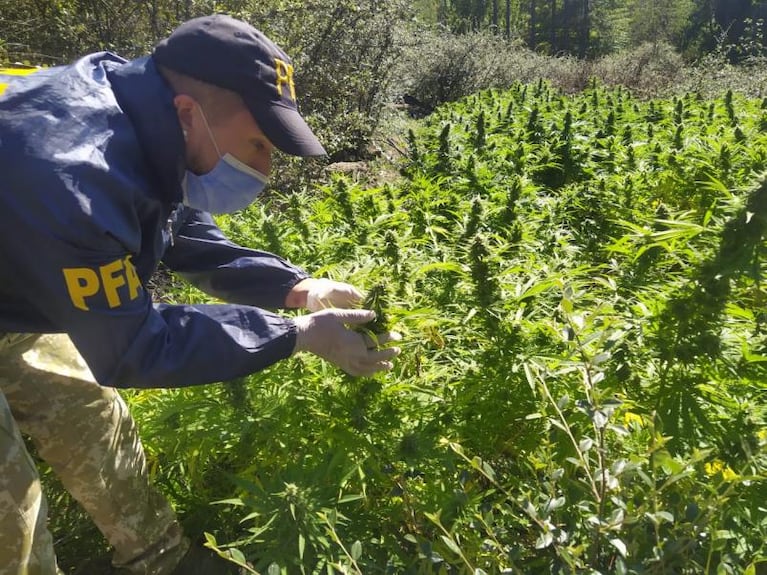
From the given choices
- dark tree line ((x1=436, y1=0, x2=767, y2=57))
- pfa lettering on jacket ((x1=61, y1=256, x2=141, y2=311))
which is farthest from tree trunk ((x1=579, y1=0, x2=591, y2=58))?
pfa lettering on jacket ((x1=61, y1=256, x2=141, y2=311))

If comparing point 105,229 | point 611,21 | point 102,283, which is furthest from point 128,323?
point 611,21

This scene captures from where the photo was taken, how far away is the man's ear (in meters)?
1.68

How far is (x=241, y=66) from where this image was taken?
166 cm

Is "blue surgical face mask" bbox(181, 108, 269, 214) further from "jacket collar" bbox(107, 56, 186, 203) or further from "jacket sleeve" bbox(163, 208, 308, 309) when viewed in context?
"jacket sleeve" bbox(163, 208, 308, 309)

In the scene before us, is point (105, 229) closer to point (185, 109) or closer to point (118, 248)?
point (118, 248)

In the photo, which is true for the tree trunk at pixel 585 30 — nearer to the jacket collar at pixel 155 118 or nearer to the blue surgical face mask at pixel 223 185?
the blue surgical face mask at pixel 223 185

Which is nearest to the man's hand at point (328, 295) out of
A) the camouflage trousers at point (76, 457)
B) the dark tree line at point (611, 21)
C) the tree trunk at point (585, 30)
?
the camouflage trousers at point (76, 457)

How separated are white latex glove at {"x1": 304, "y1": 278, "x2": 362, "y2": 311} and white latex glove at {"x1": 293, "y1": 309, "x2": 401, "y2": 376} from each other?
0.26m

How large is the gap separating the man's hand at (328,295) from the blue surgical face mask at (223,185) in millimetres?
407

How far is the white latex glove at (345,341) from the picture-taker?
5.21 ft

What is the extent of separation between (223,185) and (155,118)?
0.32 meters

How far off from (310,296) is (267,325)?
0.37 meters

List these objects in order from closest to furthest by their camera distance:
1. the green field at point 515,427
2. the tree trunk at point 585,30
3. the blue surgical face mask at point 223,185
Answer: the green field at point 515,427, the blue surgical face mask at point 223,185, the tree trunk at point 585,30

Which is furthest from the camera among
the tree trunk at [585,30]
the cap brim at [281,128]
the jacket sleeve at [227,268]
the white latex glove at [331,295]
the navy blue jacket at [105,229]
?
the tree trunk at [585,30]
